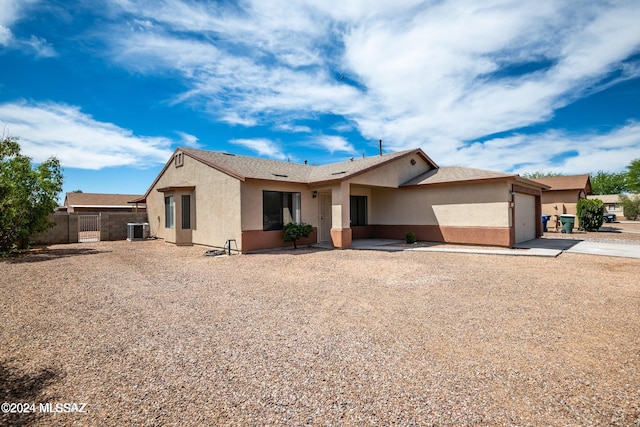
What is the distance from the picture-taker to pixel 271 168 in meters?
15.4

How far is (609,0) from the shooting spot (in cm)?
845

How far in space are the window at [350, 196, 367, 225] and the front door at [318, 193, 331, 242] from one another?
198cm

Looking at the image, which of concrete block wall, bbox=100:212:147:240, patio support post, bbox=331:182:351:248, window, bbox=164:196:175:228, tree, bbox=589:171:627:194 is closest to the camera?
patio support post, bbox=331:182:351:248

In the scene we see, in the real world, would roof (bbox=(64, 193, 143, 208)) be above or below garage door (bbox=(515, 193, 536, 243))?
above

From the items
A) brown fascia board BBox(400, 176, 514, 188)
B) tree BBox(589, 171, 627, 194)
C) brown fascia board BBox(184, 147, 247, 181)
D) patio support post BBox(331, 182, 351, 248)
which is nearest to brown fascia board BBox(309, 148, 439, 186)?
patio support post BBox(331, 182, 351, 248)

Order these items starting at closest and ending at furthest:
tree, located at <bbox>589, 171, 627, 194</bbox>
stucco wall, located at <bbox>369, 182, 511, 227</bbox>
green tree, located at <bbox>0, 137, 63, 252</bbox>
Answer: green tree, located at <bbox>0, 137, 63, 252</bbox> → stucco wall, located at <bbox>369, 182, 511, 227</bbox> → tree, located at <bbox>589, 171, 627, 194</bbox>

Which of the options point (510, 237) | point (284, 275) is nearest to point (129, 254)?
point (284, 275)

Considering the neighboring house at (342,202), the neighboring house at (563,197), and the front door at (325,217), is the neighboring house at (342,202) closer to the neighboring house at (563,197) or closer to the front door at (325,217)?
the front door at (325,217)

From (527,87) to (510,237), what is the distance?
6.69 m

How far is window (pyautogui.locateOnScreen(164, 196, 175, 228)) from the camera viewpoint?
15898 mm

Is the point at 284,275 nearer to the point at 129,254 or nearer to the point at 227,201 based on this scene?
the point at 227,201

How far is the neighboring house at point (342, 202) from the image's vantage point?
1270cm

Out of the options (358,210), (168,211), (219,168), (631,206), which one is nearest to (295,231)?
(219,168)

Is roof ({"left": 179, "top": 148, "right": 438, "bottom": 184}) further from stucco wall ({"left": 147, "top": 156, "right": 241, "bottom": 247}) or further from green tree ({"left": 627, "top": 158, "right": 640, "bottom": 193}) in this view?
green tree ({"left": 627, "top": 158, "right": 640, "bottom": 193})
